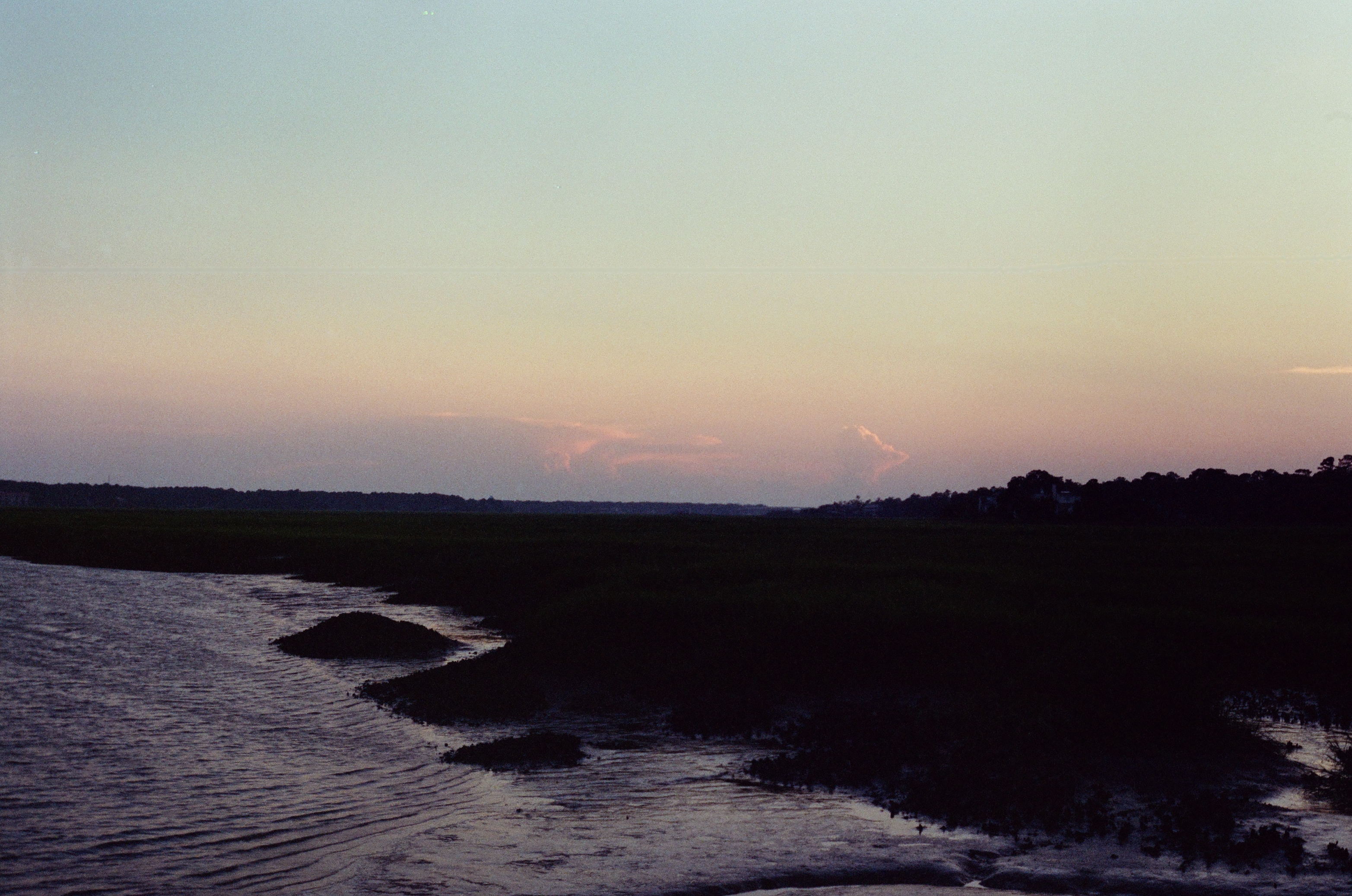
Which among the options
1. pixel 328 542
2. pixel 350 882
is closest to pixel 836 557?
pixel 350 882

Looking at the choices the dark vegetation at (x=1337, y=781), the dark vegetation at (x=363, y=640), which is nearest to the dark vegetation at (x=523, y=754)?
the dark vegetation at (x=1337, y=781)

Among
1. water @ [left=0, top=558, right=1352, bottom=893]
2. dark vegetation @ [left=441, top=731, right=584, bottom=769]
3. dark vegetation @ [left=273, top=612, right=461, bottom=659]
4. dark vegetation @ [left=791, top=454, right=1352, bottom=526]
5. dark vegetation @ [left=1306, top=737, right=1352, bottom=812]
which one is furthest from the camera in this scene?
dark vegetation @ [left=791, top=454, right=1352, bottom=526]

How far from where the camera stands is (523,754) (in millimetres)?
17203

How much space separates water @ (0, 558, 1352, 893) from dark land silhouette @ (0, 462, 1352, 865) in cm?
103

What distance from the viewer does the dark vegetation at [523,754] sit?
16859 millimetres

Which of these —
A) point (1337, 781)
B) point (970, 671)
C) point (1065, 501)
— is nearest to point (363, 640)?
point (970, 671)

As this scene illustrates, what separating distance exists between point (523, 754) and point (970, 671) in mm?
10086

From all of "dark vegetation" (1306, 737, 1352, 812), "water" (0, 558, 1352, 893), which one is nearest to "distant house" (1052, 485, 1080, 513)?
"dark vegetation" (1306, 737, 1352, 812)

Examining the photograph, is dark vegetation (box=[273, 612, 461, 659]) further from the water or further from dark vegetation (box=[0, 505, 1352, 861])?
the water

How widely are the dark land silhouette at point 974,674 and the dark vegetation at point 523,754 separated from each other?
2750mm

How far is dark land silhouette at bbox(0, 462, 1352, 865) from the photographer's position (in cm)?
1459

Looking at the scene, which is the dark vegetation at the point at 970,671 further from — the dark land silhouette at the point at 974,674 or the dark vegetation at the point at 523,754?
the dark vegetation at the point at 523,754

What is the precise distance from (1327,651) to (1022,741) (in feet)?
37.0

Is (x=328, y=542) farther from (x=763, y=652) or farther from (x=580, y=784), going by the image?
(x=580, y=784)
